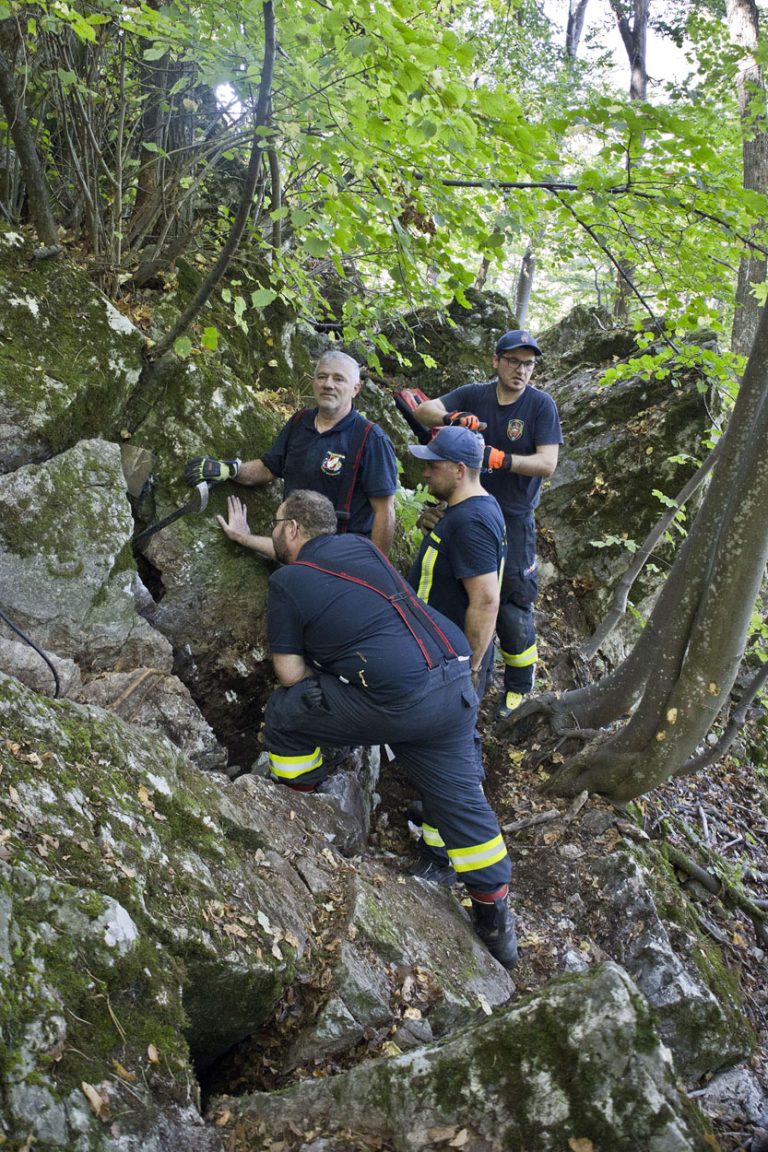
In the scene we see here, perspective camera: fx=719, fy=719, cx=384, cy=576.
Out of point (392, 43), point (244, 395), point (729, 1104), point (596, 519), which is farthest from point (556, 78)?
point (729, 1104)

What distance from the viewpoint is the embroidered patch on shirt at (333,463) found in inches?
203

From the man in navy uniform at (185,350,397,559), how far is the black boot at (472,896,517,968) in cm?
252

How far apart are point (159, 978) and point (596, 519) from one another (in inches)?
304

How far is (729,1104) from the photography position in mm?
4203

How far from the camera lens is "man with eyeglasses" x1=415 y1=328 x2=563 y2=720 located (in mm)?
5492

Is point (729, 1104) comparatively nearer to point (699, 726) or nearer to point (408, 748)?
point (699, 726)

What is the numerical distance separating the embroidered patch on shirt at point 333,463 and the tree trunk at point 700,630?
2454mm

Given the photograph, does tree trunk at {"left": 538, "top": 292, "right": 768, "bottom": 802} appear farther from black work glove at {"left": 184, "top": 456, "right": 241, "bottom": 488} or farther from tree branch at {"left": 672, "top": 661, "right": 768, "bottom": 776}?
black work glove at {"left": 184, "top": 456, "right": 241, "bottom": 488}

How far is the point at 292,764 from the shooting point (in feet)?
14.6

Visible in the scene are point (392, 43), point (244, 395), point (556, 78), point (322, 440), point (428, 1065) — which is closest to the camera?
point (428, 1065)

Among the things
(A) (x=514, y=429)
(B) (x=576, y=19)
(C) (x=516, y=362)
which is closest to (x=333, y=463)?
(A) (x=514, y=429)

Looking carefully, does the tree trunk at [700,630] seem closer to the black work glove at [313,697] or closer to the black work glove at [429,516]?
the black work glove at [429,516]

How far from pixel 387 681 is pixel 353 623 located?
1.22 feet

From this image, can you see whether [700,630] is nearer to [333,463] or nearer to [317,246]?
[333,463]
